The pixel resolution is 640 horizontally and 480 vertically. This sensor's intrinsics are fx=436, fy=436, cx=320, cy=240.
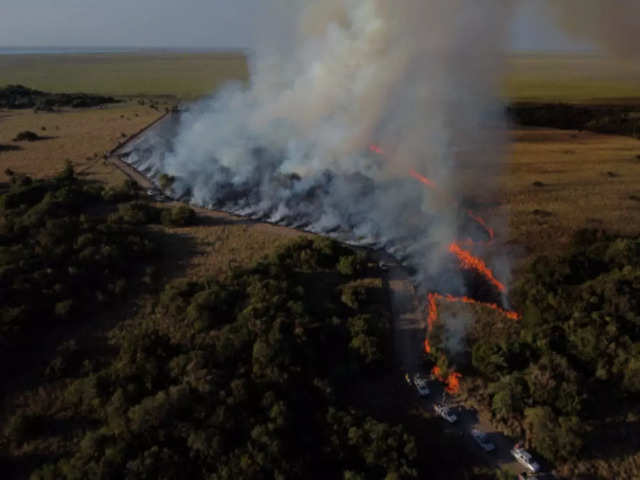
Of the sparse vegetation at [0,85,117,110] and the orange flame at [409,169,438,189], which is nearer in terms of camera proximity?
the orange flame at [409,169,438,189]

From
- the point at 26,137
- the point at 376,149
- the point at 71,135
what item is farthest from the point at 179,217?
the point at 26,137

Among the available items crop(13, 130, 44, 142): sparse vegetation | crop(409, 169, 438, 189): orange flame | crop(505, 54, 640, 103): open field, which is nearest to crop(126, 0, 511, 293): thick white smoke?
crop(409, 169, 438, 189): orange flame

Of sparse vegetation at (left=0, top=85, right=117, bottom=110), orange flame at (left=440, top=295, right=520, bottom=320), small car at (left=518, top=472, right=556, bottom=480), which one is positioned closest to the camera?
small car at (left=518, top=472, right=556, bottom=480)

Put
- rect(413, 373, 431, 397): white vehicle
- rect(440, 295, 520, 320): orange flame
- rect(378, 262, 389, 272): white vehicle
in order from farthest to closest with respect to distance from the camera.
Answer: rect(378, 262, 389, 272): white vehicle → rect(440, 295, 520, 320): orange flame → rect(413, 373, 431, 397): white vehicle

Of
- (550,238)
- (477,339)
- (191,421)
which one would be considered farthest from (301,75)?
(191,421)

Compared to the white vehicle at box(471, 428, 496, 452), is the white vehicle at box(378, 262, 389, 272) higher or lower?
higher

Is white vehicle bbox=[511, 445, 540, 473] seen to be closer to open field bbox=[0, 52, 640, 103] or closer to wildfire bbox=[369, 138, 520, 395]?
wildfire bbox=[369, 138, 520, 395]
